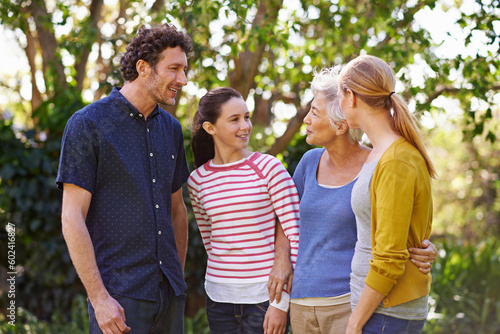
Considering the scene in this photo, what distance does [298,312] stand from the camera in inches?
Result: 93.0

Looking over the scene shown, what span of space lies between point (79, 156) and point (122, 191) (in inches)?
9.8

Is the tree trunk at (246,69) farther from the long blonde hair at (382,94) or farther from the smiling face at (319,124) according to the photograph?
the long blonde hair at (382,94)

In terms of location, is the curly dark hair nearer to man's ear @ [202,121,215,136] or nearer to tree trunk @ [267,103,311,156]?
man's ear @ [202,121,215,136]

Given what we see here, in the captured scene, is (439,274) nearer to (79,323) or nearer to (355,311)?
(79,323)

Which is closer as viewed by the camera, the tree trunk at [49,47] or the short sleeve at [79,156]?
the short sleeve at [79,156]

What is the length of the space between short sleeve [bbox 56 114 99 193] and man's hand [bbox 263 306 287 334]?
38.4 inches

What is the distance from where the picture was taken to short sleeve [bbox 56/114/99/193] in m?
2.20

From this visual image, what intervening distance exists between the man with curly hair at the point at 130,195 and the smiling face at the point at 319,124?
2.14 ft

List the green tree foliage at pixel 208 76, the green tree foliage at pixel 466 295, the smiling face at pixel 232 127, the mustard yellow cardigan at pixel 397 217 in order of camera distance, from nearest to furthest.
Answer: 1. the mustard yellow cardigan at pixel 397 217
2. the smiling face at pixel 232 127
3. the green tree foliage at pixel 208 76
4. the green tree foliage at pixel 466 295

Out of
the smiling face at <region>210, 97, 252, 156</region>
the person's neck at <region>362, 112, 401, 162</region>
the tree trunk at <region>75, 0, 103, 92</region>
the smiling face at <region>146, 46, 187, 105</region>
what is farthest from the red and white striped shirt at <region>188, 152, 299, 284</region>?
the tree trunk at <region>75, 0, 103, 92</region>

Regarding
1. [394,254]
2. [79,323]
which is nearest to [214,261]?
[394,254]

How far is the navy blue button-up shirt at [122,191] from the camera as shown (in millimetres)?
2268

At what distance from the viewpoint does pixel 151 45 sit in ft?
8.05

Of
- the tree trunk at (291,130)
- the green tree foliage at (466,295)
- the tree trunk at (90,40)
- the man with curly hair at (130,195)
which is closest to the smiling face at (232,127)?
the man with curly hair at (130,195)
